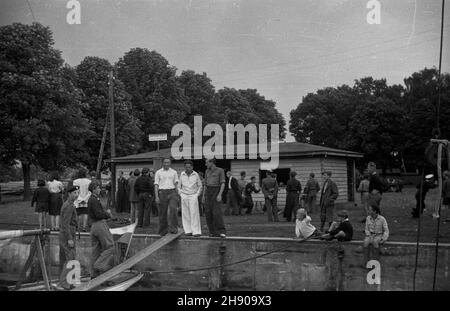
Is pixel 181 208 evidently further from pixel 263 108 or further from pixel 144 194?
pixel 263 108

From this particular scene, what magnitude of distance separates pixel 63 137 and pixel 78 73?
32.5 feet

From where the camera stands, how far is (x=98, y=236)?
36.8ft

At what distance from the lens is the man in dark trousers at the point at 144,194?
16516 mm

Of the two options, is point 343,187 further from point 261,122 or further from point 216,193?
point 261,122

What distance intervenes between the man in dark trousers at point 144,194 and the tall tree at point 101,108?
60.7 ft

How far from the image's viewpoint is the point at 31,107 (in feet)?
108

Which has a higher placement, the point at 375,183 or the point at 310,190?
the point at 375,183

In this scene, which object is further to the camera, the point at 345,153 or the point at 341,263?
the point at 345,153

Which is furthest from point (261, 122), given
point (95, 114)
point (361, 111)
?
point (95, 114)

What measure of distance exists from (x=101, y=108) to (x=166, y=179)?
29.6m

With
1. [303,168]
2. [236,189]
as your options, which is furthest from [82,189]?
[303,168]

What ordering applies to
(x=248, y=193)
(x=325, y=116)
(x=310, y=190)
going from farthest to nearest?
(x=325, y=116)
(x=248, y=193)
(x=310, y=190)

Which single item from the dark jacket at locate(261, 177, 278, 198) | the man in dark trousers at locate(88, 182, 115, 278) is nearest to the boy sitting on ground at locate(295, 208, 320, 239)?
the man in dark trousers at locate(88, 182, 115, 278)

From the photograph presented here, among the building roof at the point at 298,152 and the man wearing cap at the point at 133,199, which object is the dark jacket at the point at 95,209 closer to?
the man wearing cap at the point at 133,199
